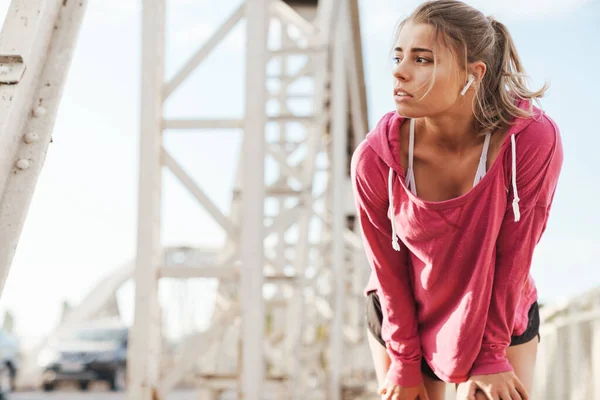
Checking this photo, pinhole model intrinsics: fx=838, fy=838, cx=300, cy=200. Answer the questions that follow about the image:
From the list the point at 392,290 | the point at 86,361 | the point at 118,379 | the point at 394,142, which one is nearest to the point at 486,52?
the point at 394,142

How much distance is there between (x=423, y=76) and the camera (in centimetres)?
188

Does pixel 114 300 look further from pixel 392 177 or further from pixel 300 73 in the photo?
pixel 392 177

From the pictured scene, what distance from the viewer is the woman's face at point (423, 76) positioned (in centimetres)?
188

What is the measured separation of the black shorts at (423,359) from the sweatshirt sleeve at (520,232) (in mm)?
158

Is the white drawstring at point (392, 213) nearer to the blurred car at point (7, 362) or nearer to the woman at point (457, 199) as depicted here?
the woman at point (457, 199)

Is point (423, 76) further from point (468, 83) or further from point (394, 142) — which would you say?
point (394, 142)

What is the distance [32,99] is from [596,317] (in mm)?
3854

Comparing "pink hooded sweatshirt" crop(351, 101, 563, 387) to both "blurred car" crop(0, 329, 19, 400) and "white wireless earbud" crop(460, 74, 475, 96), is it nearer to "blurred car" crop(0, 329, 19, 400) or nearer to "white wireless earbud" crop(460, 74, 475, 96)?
"white wireless earbud" crop(460, 74, 475, 96)

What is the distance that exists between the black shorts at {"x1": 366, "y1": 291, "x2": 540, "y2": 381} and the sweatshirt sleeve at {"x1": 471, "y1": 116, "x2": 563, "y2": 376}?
16 centimetres

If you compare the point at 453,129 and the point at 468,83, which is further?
the point at 453,129

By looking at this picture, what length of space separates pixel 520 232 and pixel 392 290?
14.2 inches

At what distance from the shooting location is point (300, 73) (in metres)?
9.20

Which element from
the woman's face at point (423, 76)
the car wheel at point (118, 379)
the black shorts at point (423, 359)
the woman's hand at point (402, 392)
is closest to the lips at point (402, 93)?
the woman's face at point (423, 76)

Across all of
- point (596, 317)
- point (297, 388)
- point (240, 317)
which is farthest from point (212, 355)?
point (596, 317)
